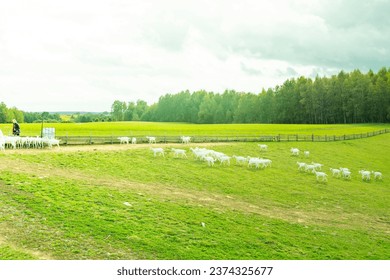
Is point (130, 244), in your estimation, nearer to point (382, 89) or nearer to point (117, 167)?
point (117, 167)

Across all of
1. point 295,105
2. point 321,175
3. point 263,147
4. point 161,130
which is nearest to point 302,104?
point 295,105

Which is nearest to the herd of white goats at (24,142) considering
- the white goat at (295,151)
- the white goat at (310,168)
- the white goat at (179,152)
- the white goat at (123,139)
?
the white goat at (123,139)

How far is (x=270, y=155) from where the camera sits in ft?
129

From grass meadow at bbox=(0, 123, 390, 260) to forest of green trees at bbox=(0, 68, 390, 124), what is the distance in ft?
261

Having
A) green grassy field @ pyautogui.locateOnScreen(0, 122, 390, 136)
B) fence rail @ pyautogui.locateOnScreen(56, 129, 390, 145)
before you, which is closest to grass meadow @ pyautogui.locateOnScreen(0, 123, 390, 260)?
fence rail @ pyautogui.locateOnScreen(56, 129, 390, 145)

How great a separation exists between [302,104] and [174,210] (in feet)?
342

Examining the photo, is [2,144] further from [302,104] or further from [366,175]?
[302,104]

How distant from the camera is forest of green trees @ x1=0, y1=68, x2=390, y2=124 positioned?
102688mm

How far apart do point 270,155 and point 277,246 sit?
80.6 feet

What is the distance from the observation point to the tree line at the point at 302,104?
103 meters

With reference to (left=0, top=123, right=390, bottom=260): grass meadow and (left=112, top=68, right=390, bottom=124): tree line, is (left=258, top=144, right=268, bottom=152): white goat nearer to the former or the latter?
(left=0, top=123, right=390, bottom=260): grass meadow

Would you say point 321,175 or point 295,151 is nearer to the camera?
point 321,175

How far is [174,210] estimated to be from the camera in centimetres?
1792

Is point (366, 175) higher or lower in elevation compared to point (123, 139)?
lower
